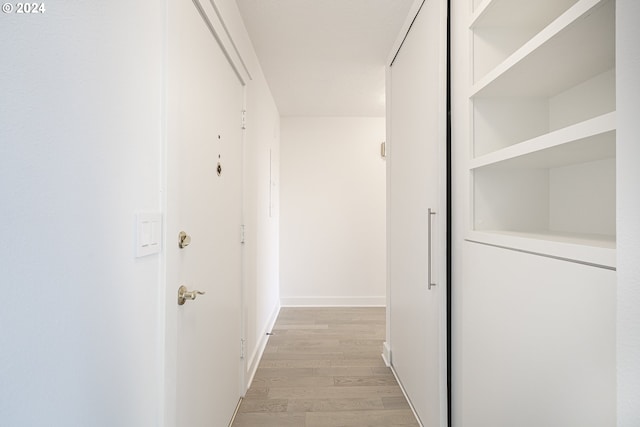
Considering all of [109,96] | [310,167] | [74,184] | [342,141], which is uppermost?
[342,141]

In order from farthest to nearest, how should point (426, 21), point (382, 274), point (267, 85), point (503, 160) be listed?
1. point (382, 274)
2. point (267, 85)
3. point (426, 21)
4. point (503, 160)

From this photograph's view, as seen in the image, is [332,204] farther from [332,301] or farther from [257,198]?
[257,198]

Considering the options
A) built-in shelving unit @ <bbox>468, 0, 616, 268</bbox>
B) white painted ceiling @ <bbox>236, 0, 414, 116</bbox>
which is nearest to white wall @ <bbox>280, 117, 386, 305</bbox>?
white painted ceiling @ <bbox>236, 0, 414, 116</bbox>

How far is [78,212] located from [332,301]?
3621 millimetres

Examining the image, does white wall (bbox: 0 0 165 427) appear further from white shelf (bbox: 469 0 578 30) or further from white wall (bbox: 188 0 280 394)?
white shelf (bbox: 469 0 578 30)

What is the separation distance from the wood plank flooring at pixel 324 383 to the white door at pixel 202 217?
0.27 m

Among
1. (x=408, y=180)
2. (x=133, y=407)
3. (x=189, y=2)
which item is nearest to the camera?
(x=133, y=407)

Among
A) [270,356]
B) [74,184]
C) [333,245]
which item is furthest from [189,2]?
[333,245]

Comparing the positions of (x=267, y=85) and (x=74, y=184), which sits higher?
(x=267, y=85)

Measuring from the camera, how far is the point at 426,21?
164 cm

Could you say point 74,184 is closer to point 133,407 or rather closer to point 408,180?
point 133,407

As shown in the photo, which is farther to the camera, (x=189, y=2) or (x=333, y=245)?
(x=333, y=245)

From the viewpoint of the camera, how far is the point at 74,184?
0.63m

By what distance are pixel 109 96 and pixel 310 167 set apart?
3.34 meters
